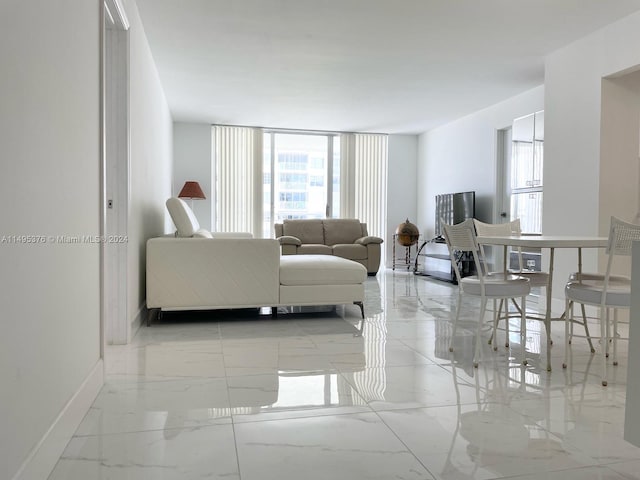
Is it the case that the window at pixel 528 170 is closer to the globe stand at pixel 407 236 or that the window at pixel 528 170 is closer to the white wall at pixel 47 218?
the globe stand at pixel 407 236

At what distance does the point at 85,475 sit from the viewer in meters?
1.54

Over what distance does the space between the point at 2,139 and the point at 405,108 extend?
20.2 feet

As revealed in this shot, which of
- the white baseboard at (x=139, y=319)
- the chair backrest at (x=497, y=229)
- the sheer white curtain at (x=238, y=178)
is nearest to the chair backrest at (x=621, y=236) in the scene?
the chair backrest at (x=497, y=229)

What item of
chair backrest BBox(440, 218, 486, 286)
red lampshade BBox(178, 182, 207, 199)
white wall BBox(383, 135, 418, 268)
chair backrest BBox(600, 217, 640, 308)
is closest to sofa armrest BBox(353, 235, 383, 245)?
white wall BBox(383, 135, 418, 268)

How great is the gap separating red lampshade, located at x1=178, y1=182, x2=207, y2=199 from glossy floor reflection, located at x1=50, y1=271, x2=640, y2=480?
407 centimetres

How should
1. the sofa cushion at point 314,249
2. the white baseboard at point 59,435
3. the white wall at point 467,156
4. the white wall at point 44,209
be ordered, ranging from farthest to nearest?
the sofa cushion at point 314,249, the white wall at point 467,156, the white baseboard at point 59,435, the white wall at point 44,209

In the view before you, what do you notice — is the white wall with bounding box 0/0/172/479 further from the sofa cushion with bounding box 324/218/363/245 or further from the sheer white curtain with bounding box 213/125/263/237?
the sheer white curtain with bounding box 213/125/263/237

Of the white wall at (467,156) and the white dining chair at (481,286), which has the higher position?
the white wall at (467,156)

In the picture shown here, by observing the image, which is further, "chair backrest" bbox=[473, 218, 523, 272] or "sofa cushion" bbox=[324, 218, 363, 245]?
"sofa cushion" bbox=[324, 218, 363, 245]

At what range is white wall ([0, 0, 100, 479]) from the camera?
1.26 meters

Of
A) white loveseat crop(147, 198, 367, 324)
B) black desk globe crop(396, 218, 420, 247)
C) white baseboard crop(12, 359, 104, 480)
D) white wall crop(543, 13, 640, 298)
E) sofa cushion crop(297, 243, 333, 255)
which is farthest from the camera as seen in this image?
black desk globe crop(396, 218, 420, 247)

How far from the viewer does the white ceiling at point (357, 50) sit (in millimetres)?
3666

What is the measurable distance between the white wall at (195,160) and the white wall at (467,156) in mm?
3814

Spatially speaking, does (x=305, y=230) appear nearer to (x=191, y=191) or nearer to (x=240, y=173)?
(x=240, y=173)
